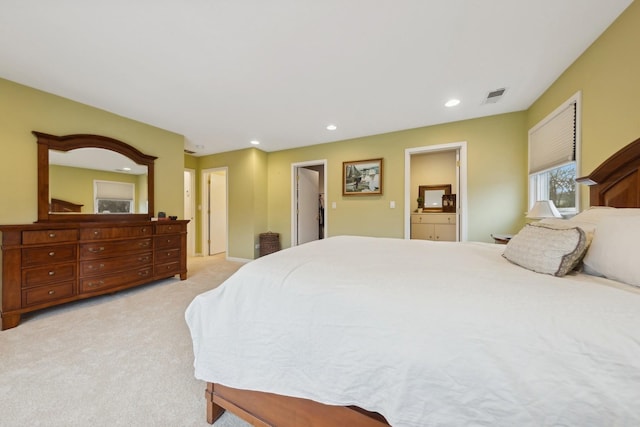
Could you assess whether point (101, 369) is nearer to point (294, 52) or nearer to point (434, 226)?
point (294, 52)

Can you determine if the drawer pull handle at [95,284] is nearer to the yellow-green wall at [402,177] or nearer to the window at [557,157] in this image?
the yellow-green wall at [402,177]

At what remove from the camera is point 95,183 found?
2922mm

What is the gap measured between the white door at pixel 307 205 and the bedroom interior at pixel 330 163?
25 cm

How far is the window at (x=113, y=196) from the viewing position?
9.64 feet

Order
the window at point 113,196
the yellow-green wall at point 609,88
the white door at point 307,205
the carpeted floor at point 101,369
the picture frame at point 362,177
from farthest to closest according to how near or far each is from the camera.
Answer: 1. the white door at point 307,205
2. the picture frame at point 362,177
3. the window at point 113,196
4. the yellow-green wall at point 609,88
5. the carpeted floor at point 101,369

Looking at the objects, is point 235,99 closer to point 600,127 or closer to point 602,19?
point 602,19

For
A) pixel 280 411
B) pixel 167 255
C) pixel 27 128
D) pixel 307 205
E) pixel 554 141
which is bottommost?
pixel 280 411

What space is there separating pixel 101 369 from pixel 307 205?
3989 millimetres

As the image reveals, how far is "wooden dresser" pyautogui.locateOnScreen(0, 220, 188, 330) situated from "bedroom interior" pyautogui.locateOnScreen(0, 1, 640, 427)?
7.3 inches

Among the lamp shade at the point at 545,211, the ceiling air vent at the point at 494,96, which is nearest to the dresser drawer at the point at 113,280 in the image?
the lamp shade at the point at 545,211

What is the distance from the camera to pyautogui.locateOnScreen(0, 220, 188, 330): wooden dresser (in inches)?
79.5

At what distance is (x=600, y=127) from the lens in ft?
5.80

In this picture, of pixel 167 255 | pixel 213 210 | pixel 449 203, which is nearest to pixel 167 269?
pixel 167 255

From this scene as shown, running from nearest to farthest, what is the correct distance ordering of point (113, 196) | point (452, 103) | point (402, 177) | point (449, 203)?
point (452, 103), point (113, 196), point (402, 177), point (449, 203)
